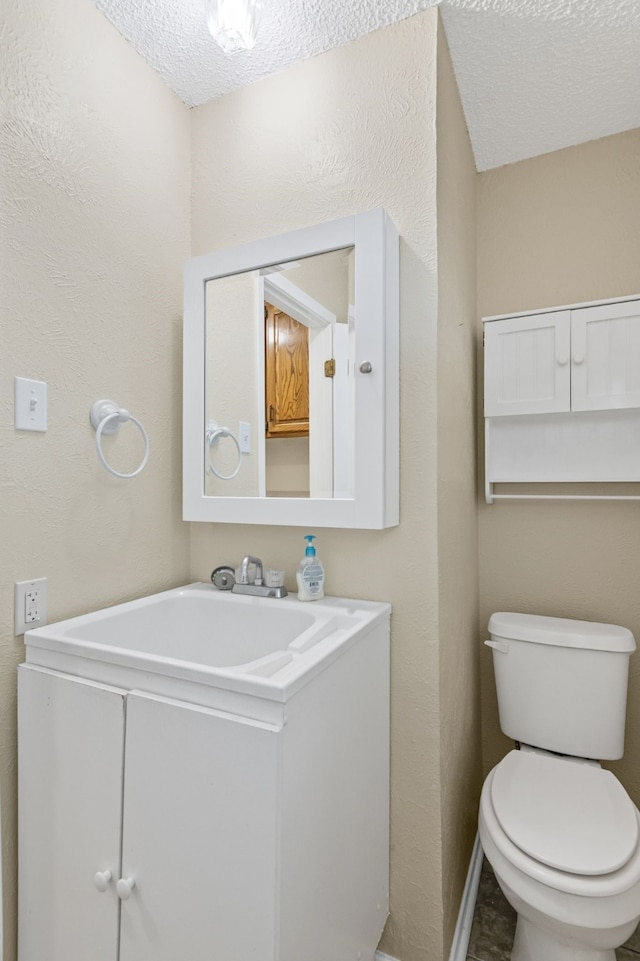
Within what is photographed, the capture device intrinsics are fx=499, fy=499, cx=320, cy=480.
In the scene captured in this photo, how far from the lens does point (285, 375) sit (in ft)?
4.60

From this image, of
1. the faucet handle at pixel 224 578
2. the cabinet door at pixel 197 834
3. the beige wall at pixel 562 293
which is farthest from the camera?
the beige wall at pixel 562 293

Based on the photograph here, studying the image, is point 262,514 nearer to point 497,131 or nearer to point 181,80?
point 181,80

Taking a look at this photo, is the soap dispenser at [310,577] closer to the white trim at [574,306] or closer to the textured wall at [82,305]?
the textured wall at [82,305]

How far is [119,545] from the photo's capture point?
1382 millimetres

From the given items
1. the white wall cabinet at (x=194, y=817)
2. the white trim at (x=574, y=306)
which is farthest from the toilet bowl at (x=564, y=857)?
the white trim at (x=574, y=306)

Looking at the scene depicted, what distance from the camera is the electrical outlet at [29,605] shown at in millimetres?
1095

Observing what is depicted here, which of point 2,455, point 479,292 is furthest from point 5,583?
point 479,292

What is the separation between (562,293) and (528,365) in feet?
1.12

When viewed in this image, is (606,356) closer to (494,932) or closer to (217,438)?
(217,438)

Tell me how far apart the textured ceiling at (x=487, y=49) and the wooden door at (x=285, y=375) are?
2.47 ft

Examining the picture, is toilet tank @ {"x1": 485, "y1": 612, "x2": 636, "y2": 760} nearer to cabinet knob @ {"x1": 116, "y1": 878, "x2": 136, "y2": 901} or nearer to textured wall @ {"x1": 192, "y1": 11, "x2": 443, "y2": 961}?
textured wall @ {"x1": 192, "y1": 11, "x2": 443, "y2": 961}

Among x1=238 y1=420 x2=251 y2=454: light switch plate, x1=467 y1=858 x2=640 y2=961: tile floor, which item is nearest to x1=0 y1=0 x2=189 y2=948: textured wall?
x1=238 y1=420 x2=251 y2=454: light switch plate

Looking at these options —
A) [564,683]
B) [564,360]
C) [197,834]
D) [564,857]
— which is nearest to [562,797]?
[564,857]

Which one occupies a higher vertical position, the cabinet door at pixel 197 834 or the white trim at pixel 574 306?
the white trim at pixel 574 306
